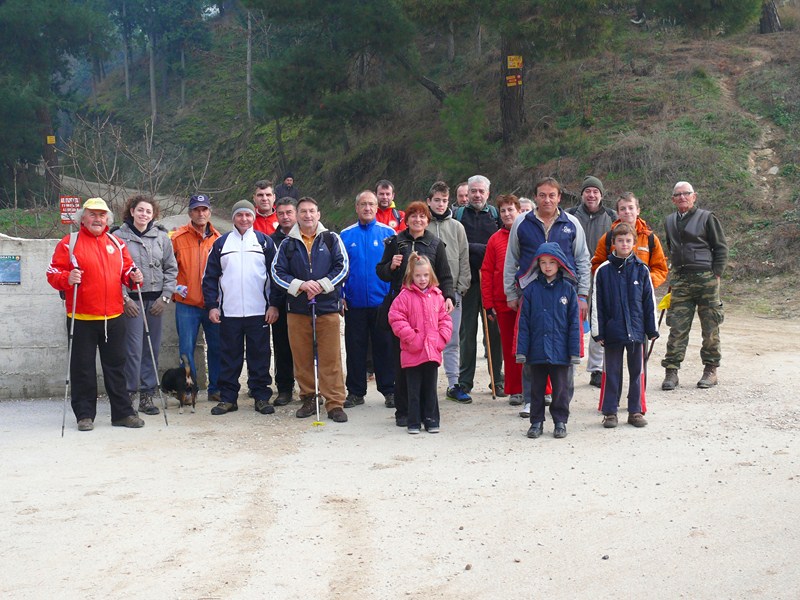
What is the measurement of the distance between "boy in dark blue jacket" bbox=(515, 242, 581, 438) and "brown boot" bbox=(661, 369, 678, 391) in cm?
200

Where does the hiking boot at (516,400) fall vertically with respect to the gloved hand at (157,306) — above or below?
below

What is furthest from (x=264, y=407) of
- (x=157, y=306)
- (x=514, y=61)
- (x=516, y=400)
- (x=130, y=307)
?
(x=514, y=61)

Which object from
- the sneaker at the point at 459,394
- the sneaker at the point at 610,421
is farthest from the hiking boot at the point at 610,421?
the sneaker at the point at 459,394

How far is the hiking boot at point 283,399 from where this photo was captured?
940 centimetres

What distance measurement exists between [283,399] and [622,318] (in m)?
3.43

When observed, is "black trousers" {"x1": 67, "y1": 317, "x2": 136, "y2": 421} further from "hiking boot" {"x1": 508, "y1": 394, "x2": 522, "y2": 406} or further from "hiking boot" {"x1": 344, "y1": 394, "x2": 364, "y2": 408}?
"hiking boot" {"x1": 508, "y1": 394, "x2": 522, "y2": 406}

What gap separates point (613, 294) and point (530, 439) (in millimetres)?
1485

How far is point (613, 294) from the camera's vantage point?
820 cm

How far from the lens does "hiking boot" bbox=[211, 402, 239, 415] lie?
29.6ft

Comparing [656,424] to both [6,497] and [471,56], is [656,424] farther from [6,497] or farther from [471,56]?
[471,56]

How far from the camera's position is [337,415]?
8.57 meters

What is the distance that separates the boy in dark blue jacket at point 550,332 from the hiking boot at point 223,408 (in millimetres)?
2889

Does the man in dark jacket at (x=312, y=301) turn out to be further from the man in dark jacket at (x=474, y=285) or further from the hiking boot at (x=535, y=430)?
the hiking boot at (x=535, y=430)

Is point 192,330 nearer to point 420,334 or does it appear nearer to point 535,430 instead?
point 420,334
